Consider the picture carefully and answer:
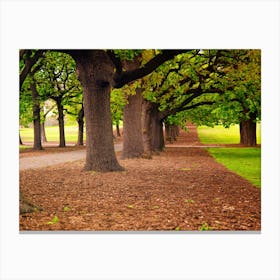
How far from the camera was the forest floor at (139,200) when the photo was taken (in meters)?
7.16

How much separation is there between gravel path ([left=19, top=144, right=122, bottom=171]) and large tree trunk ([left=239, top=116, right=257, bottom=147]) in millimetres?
4721

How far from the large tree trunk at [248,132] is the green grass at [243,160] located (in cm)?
19

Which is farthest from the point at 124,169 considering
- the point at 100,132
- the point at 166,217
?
the point at 166,217

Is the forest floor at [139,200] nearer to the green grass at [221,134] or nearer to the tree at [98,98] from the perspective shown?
the tree at [98,98]

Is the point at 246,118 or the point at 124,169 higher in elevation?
the point at 246,118

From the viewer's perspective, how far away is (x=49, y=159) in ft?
43.9

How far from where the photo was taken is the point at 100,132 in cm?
1090

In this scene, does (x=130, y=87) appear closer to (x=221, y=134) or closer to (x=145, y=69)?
(x=221, y=134)

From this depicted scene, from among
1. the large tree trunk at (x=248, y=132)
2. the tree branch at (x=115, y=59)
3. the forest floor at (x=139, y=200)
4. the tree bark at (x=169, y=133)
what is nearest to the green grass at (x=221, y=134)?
the large tree trunk at (x=248, y=132)

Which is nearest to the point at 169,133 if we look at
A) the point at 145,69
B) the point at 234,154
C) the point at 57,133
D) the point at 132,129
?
the point at 132,129

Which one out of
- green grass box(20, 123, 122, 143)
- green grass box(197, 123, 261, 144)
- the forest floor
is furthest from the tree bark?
the forest floor
